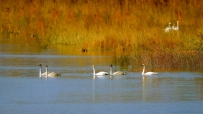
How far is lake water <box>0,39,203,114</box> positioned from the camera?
13.9 meters

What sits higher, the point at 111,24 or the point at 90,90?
the point at 111,24

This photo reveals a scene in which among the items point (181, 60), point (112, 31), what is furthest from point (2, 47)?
point (181, 60)

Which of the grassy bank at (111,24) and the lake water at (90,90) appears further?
the grassy bank at (111,24)

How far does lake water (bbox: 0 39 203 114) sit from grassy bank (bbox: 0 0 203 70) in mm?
1446

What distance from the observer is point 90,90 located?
16266 millimetres

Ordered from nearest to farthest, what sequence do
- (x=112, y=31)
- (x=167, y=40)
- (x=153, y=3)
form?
(x=167, y=40), (x=112, y=31), (x=153, y=3)

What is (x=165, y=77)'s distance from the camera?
1853 centimetres

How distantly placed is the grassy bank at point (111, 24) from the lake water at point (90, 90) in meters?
1.45

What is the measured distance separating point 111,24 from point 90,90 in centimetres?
1025

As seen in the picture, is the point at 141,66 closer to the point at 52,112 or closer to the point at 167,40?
the point at 167,40

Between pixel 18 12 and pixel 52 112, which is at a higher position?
pixel 18 12

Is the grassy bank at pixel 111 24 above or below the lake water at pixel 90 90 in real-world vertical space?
above

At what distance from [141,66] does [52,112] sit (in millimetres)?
7656

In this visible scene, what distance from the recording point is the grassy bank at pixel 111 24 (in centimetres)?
2245
